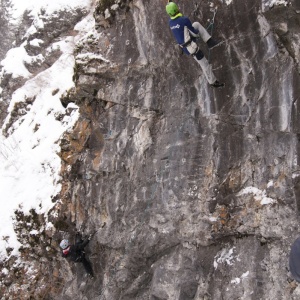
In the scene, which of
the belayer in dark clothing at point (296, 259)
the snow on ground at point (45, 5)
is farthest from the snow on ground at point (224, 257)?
the snow on ground at point (45, 5)

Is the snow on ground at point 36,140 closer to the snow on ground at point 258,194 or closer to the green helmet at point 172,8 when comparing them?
the green helmet at point 172,8

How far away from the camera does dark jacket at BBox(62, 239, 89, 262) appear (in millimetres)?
11086

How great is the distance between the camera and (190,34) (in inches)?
302

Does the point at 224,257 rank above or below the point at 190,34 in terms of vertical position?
below

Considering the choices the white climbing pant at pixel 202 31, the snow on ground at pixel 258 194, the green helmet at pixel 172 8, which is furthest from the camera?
the white climbing pant at pixel 202 31

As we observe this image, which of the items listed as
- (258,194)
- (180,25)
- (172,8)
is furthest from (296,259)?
(172,8)

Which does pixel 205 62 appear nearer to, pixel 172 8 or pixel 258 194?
pixel 172 8

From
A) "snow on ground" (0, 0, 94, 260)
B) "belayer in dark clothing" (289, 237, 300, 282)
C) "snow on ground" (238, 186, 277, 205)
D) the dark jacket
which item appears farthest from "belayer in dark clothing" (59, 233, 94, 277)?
"belayer in dark clothing" (289, 237, 300, 282)

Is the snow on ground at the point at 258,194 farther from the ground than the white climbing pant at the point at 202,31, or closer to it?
closer to it

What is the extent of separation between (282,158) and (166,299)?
455 cm

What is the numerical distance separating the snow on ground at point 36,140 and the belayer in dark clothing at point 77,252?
2.37m

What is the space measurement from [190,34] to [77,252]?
24.4 ft

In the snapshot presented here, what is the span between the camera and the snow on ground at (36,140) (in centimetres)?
1402

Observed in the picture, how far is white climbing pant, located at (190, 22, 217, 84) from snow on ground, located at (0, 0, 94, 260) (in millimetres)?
6641
